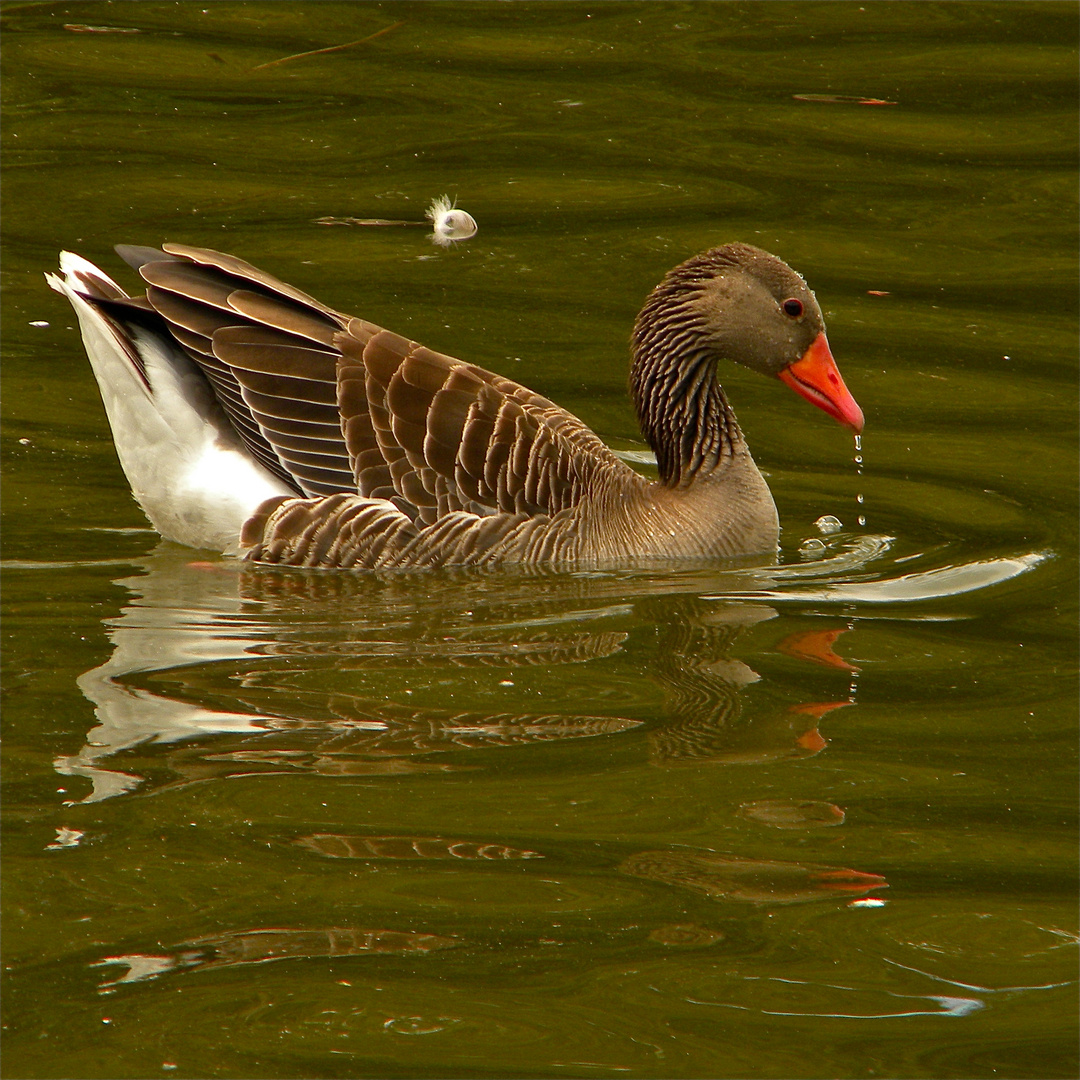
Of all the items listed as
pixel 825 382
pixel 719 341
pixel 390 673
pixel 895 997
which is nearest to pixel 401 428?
pixel 719 341

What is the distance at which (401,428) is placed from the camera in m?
8.47

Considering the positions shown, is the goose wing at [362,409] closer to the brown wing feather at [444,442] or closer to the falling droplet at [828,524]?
the brown wing feather at [444,442]

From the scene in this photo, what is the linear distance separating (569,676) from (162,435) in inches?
114

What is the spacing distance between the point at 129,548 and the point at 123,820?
332 centimetres

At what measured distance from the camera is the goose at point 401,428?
8.47 meters

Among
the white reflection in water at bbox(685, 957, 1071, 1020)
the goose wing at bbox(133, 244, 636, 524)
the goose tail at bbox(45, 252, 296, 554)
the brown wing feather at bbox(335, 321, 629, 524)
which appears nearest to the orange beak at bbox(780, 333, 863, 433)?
the goose wing at bbox(133, 244, 636, 524)

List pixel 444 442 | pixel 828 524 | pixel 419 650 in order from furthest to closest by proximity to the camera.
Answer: pixel 828 524 → pixel 444 442 → pixel 419 650

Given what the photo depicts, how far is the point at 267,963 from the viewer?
4.83m

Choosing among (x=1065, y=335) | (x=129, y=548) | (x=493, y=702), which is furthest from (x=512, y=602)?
(x=1065, y=335)

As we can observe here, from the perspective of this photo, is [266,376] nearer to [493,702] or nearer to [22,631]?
[22,631]

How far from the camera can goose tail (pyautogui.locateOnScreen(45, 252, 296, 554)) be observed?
866 cm

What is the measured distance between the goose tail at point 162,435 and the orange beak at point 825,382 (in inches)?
106

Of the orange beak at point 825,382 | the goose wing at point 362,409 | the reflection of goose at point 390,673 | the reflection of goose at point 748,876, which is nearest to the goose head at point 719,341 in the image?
the orange beak at point 825,382

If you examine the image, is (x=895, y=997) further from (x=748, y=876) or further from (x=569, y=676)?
(x=569, y=676)
